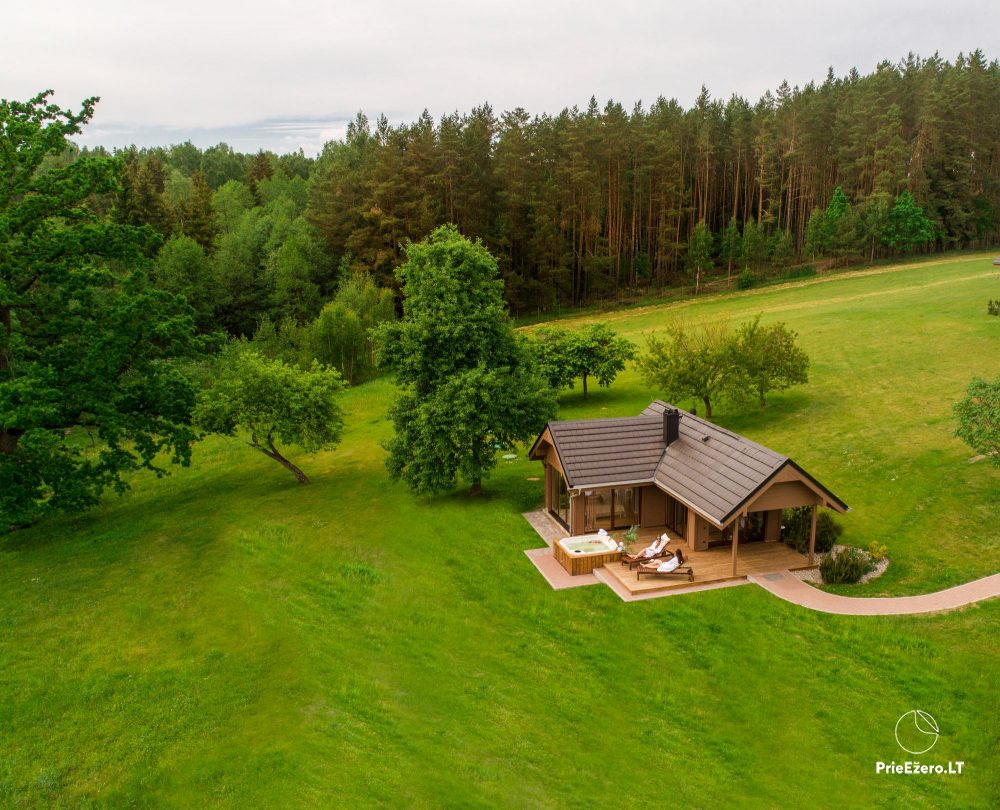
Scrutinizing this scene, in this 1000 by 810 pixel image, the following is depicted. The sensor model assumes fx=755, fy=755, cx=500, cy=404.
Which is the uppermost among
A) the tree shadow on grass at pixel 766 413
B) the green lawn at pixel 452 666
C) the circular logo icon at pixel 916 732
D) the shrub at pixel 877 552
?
the tree shadow on grass at pixel 766 413

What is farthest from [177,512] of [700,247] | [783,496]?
[700,247]

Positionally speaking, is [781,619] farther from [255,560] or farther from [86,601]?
[86,601]

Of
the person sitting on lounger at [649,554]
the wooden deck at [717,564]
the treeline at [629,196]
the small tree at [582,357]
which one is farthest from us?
the treeline at [629,196]

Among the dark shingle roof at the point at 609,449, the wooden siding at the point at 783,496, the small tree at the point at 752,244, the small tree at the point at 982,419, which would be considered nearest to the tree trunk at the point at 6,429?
the dark shingle roof at the point at 609,449

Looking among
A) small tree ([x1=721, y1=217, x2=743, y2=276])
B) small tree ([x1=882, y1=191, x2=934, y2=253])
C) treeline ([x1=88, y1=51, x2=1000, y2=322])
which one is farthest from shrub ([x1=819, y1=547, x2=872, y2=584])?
small tree ([x1=882, y1=191, x2=934, y2=253])

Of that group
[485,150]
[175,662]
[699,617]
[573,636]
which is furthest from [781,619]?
[485,150]

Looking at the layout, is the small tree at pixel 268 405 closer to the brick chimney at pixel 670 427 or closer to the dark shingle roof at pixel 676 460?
the dark shingle roof at pixel 676 460

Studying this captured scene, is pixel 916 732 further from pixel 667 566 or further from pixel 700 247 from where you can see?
pixel 700 247
